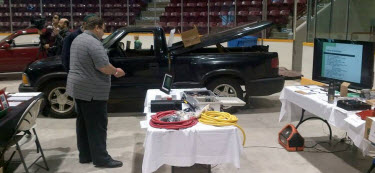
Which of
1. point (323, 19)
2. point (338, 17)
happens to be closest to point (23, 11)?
point (323, 19)

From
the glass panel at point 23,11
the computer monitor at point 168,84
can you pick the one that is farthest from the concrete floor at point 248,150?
the glass panel at point 23,11

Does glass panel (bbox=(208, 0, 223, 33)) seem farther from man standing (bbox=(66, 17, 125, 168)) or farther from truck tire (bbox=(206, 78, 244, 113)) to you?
man standing (bbox=(66, 17, 125, 168))

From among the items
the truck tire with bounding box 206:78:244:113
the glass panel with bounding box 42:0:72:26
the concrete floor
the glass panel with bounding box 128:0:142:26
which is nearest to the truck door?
the concrete floor

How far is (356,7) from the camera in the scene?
32.6ft

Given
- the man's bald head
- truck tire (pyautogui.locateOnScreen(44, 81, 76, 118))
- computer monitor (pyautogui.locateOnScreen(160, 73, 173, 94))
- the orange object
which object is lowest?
the orange object

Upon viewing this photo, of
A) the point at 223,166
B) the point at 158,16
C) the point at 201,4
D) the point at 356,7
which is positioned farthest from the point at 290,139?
the point at 158,16

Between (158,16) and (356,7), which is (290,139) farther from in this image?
(158,16)

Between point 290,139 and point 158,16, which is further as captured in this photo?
point 158,16

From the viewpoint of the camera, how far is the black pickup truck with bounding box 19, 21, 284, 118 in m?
6.84

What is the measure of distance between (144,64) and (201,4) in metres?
8.41

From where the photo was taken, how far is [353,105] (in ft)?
13.3

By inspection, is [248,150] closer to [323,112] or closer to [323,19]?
[323,112]

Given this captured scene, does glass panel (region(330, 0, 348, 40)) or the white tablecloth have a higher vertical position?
glass panel (region(330, 0, 348, 40))

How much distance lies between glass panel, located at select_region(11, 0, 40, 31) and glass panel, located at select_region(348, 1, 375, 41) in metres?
11.6
